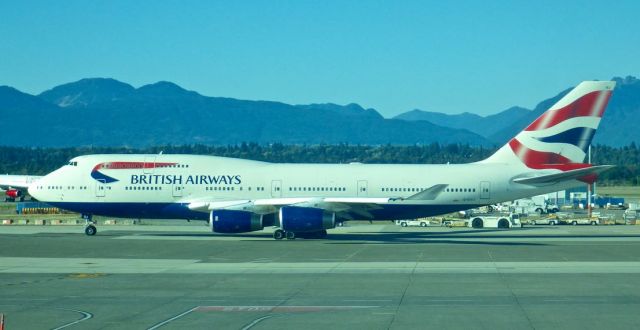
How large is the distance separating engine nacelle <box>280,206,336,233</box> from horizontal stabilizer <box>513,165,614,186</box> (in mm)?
11256

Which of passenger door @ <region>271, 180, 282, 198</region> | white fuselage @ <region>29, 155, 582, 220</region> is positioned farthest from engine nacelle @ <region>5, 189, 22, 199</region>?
passenger door @ <region>271, 180, 282, 198</region>

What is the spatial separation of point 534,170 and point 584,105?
4411 mm

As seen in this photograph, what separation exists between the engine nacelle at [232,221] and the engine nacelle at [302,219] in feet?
5.26

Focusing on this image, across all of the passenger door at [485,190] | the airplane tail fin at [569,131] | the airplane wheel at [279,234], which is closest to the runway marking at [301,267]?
the airplane wheel at [279,234]

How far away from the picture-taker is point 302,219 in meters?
49.6

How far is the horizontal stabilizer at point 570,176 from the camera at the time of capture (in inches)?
1969
